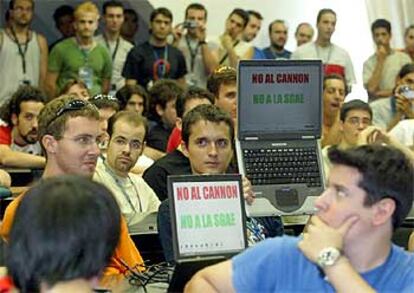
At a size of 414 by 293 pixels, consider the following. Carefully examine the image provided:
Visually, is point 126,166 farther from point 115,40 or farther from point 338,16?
point 338,16

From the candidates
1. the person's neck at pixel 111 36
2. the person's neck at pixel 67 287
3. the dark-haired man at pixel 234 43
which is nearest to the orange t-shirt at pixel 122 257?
the person's neck at pixel 67 287

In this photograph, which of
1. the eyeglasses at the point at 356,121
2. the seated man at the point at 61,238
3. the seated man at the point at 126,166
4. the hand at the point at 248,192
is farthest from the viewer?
the eyeglasses at the point at 356,121

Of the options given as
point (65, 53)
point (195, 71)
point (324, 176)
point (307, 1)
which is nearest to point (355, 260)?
point (324, 176)

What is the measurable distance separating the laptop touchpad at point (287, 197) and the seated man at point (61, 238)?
132cm

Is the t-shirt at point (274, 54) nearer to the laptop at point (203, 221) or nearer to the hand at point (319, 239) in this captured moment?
the laptop at point (203, 221)

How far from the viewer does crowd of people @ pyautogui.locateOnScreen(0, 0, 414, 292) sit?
57.4 inches

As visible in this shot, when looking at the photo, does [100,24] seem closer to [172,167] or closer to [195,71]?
[195,71]

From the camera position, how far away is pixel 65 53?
6.50 m

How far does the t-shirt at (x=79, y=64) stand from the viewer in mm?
6445

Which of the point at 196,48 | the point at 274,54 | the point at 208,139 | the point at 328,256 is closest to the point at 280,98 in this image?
the point at 208,139

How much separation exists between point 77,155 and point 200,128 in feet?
1.43

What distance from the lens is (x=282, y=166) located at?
2727 mm

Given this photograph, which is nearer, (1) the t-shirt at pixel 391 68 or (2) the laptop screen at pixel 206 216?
(2) the laptop screen at pixel 206 216

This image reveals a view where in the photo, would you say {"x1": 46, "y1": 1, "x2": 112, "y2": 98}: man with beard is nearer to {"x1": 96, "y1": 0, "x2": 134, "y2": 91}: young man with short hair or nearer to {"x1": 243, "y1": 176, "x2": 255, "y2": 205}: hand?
{"x1": 96, "y1": 0, "x2": 134, "y2": 91}: young man with short hair
